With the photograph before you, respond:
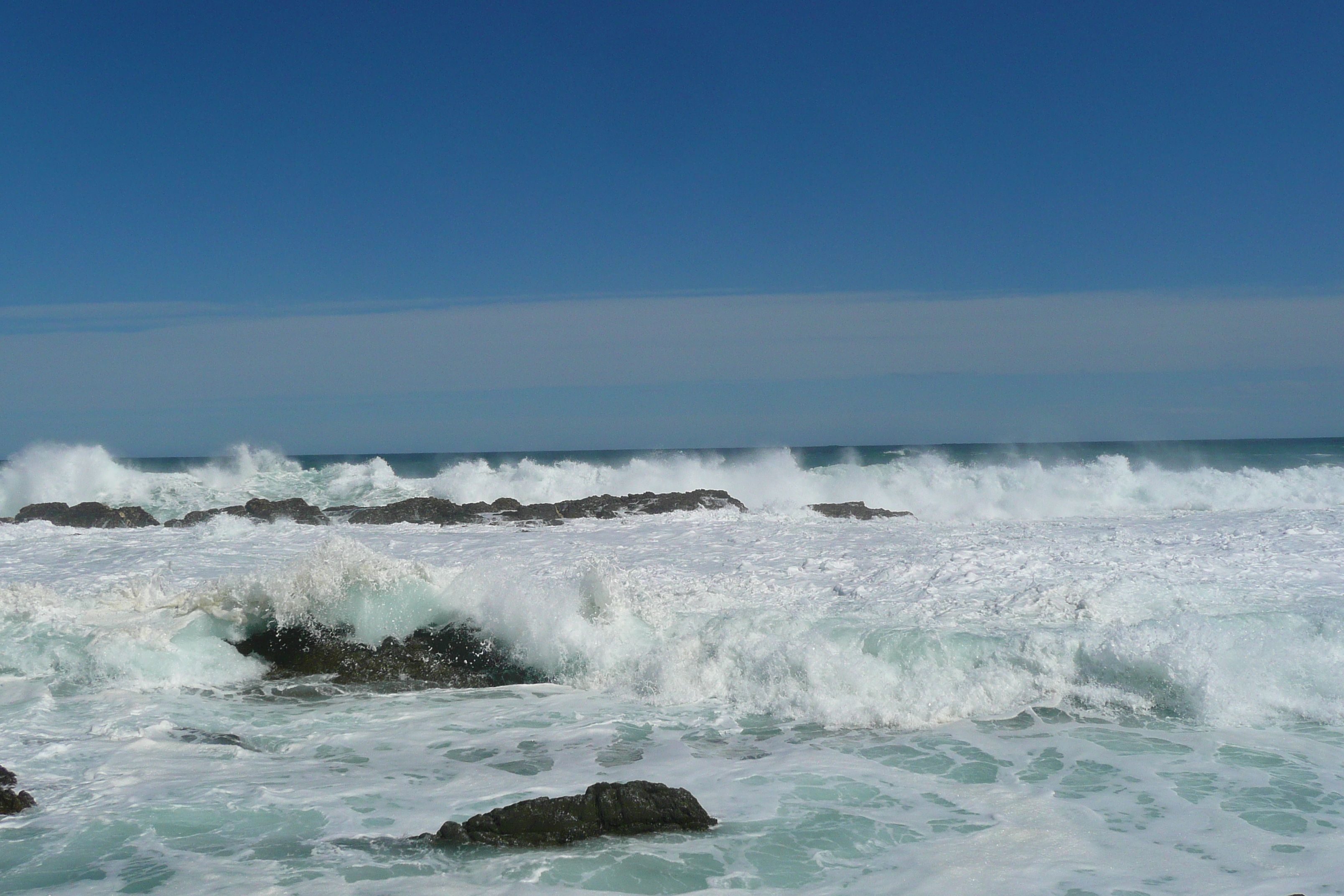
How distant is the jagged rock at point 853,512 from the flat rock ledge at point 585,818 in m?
13.8

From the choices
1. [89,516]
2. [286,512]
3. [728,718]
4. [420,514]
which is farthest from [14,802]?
[89,516]

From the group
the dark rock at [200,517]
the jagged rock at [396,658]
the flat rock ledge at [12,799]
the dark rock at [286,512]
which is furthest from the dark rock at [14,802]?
the dark rock at [200,517]

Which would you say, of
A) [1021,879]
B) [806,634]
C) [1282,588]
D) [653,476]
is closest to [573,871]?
[1021,879]

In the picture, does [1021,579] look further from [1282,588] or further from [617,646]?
[617,646]

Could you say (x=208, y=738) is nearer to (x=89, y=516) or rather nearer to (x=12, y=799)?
(x=12, y=799)

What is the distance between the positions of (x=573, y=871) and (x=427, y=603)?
5349mm

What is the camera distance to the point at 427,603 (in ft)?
31.7

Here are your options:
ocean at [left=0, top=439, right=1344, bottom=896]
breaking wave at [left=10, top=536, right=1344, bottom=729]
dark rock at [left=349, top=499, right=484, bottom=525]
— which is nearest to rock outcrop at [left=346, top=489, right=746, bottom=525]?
dark rock at [left=349, top=499, right=484, bottom=525]

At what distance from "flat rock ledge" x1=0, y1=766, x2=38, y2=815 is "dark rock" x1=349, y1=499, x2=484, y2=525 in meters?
12.4

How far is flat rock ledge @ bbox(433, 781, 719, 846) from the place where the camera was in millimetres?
5027

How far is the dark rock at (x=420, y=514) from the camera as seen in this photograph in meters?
18.3

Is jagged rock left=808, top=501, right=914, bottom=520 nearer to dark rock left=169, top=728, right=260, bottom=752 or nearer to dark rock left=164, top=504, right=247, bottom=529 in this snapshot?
dark rock left=164, top=504, right=247, bottom=529

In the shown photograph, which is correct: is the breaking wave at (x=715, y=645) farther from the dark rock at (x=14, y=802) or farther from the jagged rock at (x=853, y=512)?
the jagged rock at (x=853, y=512)

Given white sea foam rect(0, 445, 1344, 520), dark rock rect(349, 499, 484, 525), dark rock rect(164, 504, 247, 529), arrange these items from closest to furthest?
dark rock rect(164, 504, 247, 529)
dark rock rect(349, 499, 484, 525)
white sea foam rect(0, 445, 1344, 520)
